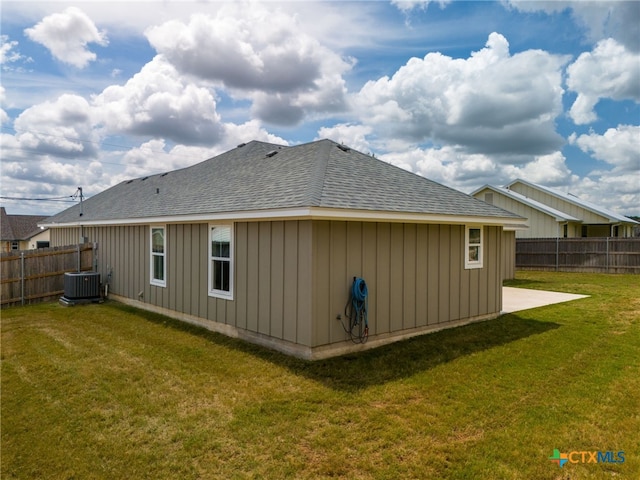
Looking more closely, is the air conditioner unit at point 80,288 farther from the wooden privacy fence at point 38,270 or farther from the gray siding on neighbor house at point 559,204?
the gray siding on neighbor house at point 559,204

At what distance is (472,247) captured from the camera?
804cm

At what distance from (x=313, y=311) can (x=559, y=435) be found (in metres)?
3.09

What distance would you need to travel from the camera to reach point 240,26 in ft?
31.5

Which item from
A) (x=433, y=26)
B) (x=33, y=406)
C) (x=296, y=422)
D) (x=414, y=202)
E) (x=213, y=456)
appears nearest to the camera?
(x=213, y=456)

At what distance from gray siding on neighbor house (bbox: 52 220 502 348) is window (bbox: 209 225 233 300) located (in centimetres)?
15

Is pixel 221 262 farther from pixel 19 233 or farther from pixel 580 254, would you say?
pixel 19 233

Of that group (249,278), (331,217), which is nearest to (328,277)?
(331,217)

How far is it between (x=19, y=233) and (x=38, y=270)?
26.7 metres

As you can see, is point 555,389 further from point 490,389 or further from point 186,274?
point 186,274

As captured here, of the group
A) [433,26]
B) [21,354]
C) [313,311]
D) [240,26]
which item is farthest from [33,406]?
[433,26]

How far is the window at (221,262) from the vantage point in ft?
23.1

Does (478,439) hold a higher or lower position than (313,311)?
lower

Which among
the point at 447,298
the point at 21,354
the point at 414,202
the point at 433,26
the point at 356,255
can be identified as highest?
the point at 433,26

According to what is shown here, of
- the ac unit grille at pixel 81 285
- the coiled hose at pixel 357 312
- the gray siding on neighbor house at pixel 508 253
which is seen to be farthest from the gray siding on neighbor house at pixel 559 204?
the ac unit grille at pixel 81 285
